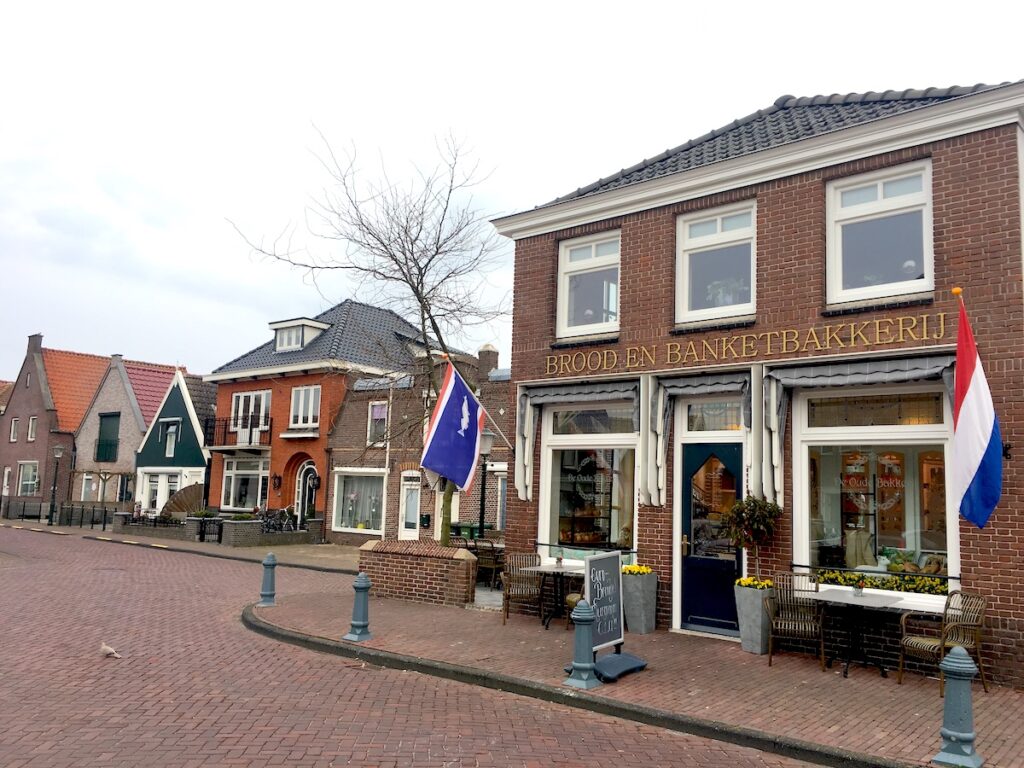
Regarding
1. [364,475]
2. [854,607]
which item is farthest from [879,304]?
[364,475]

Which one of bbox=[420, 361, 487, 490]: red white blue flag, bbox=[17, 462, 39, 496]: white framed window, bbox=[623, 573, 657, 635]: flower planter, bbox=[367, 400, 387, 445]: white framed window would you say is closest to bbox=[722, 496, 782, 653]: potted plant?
bbox=[623, 573, 657, 635]: flower planter

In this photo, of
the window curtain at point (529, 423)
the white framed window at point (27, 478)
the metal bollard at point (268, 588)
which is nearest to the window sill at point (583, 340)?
the window curtain at point (529, 423)

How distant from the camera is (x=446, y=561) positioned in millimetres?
12875

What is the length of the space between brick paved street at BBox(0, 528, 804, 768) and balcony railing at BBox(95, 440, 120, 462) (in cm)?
2986

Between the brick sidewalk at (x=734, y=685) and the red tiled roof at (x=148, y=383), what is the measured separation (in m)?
31.2

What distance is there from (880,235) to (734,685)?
5473mm

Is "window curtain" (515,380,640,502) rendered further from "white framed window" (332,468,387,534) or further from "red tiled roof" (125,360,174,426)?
"red tiled roof" (125,360,174,426)

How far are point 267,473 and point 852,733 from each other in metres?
27.7

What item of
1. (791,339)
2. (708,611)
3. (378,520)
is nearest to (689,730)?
(708,611)

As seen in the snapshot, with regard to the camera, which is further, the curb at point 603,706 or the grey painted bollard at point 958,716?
the curb at point 603,706

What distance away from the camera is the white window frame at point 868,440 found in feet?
28.6

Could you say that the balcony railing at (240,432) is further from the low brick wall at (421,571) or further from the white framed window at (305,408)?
the low brick wall at (421,571)

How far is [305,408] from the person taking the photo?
3011 centimetres

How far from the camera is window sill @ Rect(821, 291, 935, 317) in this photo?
896cm
